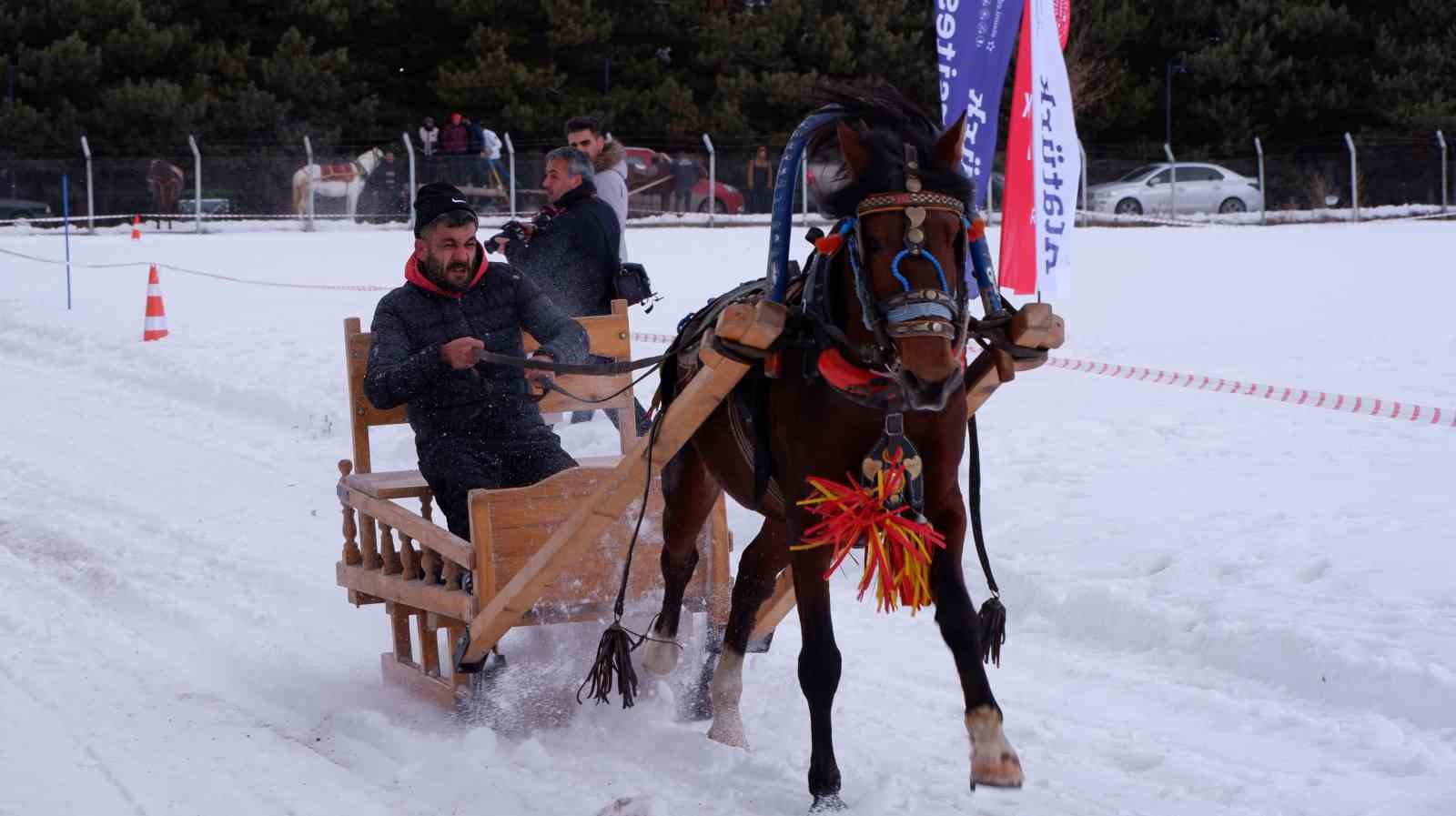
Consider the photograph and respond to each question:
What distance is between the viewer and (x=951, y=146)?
403cm

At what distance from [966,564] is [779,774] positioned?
8.43 ft

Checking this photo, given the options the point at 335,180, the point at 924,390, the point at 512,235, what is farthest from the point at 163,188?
the point at 924,390

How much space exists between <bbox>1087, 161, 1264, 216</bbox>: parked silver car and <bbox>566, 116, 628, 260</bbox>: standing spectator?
2124 cm

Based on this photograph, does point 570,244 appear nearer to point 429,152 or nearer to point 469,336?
point 469,336

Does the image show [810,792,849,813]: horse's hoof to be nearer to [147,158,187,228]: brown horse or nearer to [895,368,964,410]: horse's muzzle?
[895,368,964,410]: horse's muzzle

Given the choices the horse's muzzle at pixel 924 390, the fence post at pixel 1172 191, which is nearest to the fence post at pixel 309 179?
the fence post at pixel 1172 191

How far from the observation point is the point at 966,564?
22.9ft

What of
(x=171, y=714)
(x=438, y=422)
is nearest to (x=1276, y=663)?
(x=438, y=422)

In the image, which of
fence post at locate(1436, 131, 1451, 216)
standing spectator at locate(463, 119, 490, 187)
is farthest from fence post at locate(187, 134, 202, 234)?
fence post at locate(1436, 131, 1451, 216)

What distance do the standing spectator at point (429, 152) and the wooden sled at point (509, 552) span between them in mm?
20750

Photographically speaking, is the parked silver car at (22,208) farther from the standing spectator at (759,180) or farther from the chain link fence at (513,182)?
the standing spectator at (759,180)

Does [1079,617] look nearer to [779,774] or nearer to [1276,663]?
[1276,663]

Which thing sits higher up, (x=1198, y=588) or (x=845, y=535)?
(x=845, y=535)

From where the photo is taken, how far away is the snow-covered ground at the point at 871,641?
178 inches
